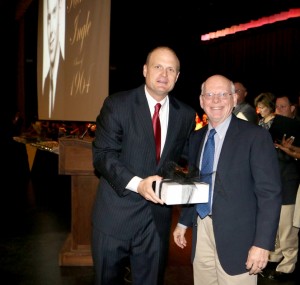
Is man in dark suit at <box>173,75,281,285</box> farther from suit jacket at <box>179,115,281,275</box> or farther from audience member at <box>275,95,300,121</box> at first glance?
audience member at <box>275,95,300,121</box>

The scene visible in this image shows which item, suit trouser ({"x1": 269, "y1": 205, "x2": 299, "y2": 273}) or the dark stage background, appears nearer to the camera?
suit trouser ({"x1": 269, "y1": 205, "x2": 299, "y2": 273})

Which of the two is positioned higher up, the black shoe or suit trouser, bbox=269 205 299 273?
suit trouser, bbox=269 205 299 273

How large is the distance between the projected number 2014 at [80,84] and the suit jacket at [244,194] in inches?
123

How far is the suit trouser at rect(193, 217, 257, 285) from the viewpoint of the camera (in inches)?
67.1

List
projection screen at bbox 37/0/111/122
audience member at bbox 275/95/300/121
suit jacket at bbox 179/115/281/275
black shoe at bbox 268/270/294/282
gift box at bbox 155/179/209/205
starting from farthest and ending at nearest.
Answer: projection screen at bbox 37/0/111/122 < audience member at bbox 275/95/300/121 < black shoe at bbox 268/270/294/282 < suit jacket at bbox 179/115/281/275 < gift box at bbox 155/179/209/205

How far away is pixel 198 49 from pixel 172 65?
11956mm

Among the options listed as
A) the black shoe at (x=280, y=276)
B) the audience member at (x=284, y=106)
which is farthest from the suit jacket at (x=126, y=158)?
the audience member at (x=284, y=106)

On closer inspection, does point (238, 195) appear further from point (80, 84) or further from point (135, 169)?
point (80, 84)

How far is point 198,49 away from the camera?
13211mm

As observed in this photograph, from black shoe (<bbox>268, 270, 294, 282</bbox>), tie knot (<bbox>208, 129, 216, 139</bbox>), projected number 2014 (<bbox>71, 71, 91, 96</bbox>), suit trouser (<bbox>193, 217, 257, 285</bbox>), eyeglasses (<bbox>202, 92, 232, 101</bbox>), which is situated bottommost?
black shoe (<bbox>268, 270, 294, 282</bbox>)

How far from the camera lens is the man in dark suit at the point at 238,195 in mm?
1541

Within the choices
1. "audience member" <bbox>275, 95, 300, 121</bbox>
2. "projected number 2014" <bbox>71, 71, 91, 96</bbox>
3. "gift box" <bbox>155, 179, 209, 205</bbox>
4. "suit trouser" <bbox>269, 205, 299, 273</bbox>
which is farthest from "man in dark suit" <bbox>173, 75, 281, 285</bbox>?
"projected number 2014" <bbox>71, 71, 91, 96</bbox>

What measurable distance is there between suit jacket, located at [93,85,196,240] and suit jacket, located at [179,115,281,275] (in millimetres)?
275

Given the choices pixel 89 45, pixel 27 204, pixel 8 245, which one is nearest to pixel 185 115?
pixel 8 245
